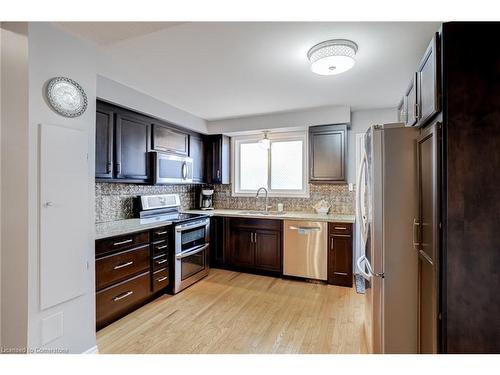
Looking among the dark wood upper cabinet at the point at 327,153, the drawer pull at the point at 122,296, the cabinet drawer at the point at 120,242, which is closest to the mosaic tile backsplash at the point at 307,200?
the dark wood upper cabinet at the point at 327,153

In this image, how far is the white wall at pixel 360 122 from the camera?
3463 mm

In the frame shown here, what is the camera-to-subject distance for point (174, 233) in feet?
9.66

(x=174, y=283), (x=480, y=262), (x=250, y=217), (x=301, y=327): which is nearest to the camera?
(x=480, y=262)

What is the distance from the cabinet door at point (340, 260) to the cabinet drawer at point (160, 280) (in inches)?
79.6

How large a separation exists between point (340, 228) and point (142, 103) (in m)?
2.84

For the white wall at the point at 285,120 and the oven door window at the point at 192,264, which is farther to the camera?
the white wall at the point at 285,120

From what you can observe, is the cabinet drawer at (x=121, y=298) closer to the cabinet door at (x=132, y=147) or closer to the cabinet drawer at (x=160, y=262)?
the cabinet drawer at (x=160, y=262)

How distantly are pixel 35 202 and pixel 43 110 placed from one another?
21.9 inches

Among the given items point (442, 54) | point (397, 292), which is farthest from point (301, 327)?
point (442, 54)

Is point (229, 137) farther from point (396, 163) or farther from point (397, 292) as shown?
point (397, 292)

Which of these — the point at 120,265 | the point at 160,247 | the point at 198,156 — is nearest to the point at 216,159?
the point at 198,156

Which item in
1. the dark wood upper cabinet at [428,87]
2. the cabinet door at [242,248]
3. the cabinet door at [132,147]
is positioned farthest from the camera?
the cabinet door at [242,248]

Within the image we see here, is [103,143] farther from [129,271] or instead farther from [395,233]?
[395,233]

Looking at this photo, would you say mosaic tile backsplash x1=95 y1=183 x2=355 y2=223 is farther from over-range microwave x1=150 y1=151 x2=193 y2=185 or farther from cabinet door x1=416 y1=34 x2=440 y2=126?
cabinet door x1=416 y1=34 x2=440 y2=126
